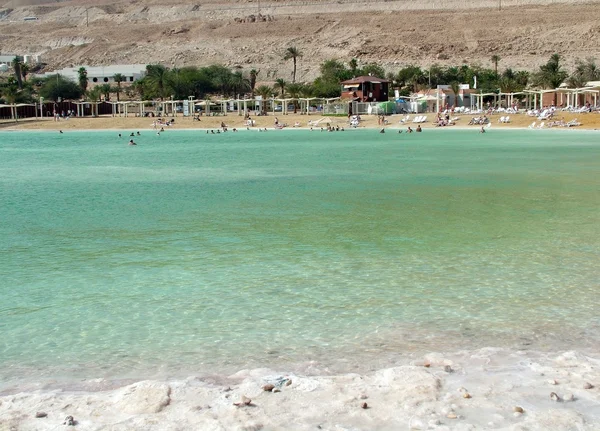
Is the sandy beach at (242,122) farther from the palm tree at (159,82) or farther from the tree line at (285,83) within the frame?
the palm tree at (159,82)

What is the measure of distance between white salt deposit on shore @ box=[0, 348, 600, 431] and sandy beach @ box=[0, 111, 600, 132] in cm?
4769

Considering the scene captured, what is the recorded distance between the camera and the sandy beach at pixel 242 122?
53.6 meters

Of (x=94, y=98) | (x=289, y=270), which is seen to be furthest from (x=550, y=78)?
(x=289, y=270)

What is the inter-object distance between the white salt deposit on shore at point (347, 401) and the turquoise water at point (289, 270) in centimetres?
61

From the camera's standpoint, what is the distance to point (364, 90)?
73.8 meters

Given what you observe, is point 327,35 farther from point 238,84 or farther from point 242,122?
point 242,122

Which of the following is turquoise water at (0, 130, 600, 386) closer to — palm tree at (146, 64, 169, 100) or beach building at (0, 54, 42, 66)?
palm tree at (146, 64, 169, 100)

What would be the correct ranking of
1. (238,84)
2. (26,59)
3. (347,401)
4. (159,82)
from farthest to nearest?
(26,59)
(238,84)
(159,82)
(347,401)

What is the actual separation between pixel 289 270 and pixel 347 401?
497 cm

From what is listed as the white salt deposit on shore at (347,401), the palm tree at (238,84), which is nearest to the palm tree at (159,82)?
the palm tree at (238,84)

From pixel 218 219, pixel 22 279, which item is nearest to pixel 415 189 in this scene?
pixel 218 219

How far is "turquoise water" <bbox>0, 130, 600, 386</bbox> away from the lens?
746cm

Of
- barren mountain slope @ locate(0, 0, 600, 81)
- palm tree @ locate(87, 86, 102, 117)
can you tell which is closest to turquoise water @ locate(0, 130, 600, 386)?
palm tree @ locate(87, 86, 102, 117)

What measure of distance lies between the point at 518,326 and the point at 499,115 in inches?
2069
